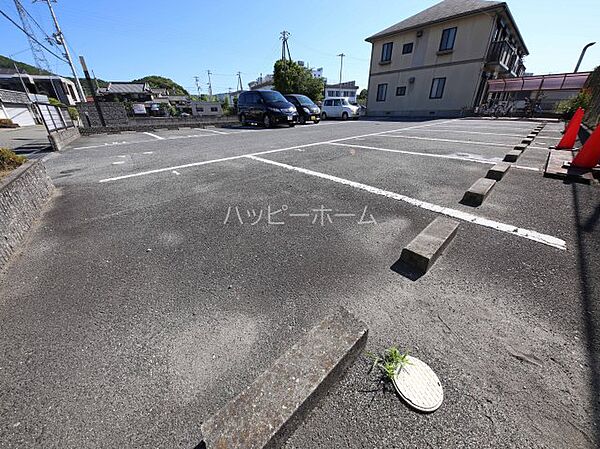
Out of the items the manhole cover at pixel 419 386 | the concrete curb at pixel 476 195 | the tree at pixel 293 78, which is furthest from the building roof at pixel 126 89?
the manhole cover at pixel 419 386

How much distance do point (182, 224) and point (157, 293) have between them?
1.19m

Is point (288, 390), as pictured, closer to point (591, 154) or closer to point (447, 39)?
point (591, 154)

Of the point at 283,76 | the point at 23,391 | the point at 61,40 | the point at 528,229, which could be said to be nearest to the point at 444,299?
the point at 528,229

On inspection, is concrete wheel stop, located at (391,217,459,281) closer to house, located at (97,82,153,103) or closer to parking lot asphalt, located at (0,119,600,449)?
parking lot asphalt, located at (0,119,600,449)

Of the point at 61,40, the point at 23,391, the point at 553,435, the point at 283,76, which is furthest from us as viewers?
the point at 283,76

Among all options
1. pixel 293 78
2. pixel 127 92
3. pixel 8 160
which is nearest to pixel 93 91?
pixel 8 160

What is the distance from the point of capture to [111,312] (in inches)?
66.9

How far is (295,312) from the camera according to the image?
1.70 m

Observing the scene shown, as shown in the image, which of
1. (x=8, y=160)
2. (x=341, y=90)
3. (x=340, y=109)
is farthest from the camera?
(x=341, y=90)

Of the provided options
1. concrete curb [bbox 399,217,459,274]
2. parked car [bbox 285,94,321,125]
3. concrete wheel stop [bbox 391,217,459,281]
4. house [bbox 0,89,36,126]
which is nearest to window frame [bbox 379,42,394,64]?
parked car [bbox 285,94,321,125]

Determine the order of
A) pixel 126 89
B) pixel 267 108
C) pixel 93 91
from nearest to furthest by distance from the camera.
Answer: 1. pixel 93 91
2. pixel 267 108
3. pixel 126 89

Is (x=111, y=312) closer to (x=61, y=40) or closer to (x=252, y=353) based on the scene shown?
(x=252, y=353)

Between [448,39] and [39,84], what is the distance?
5828 cm

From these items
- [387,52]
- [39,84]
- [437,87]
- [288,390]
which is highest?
[387,52]
